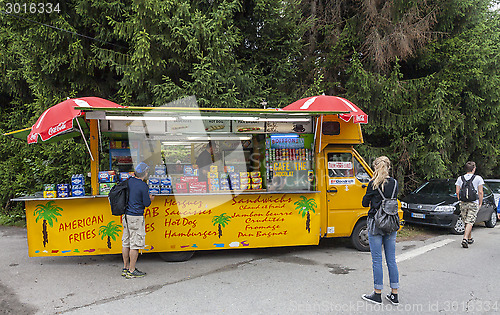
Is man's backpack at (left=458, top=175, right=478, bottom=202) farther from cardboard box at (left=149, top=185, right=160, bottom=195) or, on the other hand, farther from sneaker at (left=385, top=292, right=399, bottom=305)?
cardboard box at (left=149, top=185, right=160, bottom=195)

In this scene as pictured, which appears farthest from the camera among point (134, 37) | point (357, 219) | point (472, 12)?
point (472, 12)

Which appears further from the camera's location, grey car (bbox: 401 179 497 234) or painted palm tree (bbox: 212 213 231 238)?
grey car (bbox: 401 179 497 234)

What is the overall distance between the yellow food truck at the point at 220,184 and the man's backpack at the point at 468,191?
239cm

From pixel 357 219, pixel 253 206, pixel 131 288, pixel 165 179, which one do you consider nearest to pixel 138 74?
pixel 165 179

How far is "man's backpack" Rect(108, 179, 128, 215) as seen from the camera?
18.2ft

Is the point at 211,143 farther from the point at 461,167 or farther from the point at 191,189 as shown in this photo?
the point at 461,167

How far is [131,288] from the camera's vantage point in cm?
516

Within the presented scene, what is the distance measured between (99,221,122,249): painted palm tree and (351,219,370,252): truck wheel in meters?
4.57

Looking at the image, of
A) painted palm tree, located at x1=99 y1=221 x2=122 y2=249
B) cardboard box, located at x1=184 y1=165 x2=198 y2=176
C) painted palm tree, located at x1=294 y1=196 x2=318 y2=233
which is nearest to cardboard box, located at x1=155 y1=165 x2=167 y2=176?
cardboard box, located at x1=184 y1=165 x2=198 y2=176

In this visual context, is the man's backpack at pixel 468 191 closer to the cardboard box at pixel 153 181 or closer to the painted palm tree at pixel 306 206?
the painted palm tree at pixel 306 206

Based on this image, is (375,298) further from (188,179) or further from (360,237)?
(188,179)

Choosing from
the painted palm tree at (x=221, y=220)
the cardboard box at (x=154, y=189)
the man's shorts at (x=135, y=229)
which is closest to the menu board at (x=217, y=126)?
the cardboard box at (x=154, y=189)

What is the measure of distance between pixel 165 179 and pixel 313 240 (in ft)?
10.1

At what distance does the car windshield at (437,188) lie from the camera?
10109 mm
